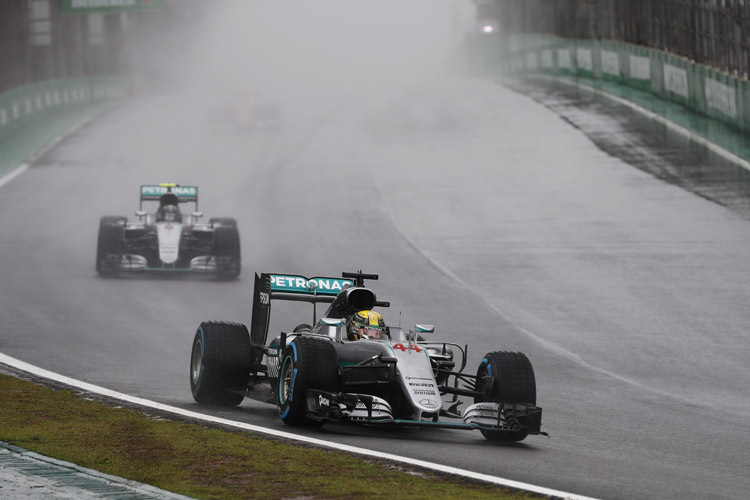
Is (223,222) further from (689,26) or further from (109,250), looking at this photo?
(689,26)

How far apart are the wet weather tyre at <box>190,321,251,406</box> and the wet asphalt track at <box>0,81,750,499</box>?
0.29 meters

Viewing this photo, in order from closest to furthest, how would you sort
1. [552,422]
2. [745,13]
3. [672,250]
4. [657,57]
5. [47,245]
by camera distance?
[552,422] → [672,250] → [47,245] → [745,13] → [657,57]

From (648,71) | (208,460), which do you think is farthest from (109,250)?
(648,71)

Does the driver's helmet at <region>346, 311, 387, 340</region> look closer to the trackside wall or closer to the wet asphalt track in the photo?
the wet asphalt track

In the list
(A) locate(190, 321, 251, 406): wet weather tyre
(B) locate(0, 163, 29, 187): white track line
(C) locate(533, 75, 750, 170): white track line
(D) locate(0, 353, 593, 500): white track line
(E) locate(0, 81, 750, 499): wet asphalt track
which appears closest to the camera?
(D) locate(0, 353, 593, 500): white track line

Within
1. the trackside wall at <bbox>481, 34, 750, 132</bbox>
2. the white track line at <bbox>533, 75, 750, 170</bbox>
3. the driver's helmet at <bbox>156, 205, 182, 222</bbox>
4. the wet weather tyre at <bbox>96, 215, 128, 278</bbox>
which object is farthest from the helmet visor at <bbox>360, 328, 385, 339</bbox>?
the trackside wall at <bbox>481, 34, 750, 132</bbox>

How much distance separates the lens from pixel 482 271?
25.1m

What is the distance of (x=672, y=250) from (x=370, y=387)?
15.0 metres

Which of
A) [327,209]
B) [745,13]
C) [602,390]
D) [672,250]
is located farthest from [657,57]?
[602,390]

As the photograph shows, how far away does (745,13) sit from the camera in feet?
126

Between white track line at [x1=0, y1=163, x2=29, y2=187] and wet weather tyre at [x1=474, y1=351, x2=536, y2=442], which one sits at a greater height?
white track line at [x1=0, y1=163, x2=29, y2=187]

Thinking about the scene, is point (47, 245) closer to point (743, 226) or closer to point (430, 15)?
point (743, 226)

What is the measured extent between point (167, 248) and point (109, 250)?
1.16 m

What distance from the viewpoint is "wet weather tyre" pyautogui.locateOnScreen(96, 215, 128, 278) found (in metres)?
24.8
